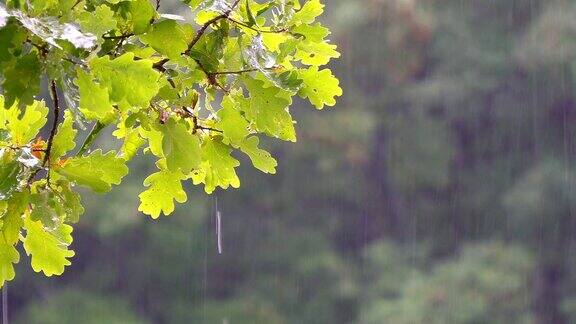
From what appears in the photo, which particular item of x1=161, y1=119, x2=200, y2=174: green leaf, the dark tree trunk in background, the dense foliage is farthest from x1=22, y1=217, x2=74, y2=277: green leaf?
the dark tree trunk in background

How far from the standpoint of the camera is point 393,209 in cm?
865

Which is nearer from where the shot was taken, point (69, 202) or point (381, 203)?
point (69, 202)

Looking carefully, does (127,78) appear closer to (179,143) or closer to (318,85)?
(179,143)

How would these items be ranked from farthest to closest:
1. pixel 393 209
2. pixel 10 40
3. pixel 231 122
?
pixel 393 209, pixel 231 122, pixel 10 40

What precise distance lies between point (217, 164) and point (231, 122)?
5 centimetres

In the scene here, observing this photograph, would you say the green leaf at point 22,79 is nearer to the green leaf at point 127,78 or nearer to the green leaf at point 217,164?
the green leaf at point 127,78

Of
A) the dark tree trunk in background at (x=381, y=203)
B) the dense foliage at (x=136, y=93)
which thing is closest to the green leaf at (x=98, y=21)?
the dense foliage at (x=136, y=93)

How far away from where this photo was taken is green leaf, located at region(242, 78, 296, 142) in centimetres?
84

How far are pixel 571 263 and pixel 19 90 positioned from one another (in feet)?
25.7

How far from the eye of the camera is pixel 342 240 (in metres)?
8.19

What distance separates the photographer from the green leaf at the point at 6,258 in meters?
0.81

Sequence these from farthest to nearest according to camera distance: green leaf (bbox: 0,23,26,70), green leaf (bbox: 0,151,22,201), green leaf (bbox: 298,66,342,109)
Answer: green leaf (bbox: 298,66,342,109)
green leaf (bbox: 0,151,22,201)
green leaf (bbox: 0,23,26,70)

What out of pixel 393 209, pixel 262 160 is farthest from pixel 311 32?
pixel 393 209

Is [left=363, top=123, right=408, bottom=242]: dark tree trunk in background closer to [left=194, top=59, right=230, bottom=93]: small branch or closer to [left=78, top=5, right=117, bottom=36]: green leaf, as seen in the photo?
[left=194, top=59, right=230, bottom=93]: small branch
